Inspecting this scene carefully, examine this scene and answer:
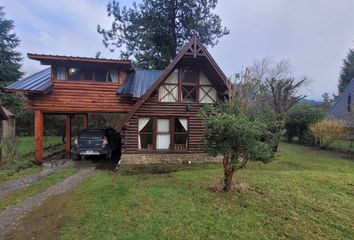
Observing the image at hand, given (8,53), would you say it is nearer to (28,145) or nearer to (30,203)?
(28,145)

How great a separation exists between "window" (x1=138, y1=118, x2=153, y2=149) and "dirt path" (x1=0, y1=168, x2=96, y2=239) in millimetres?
3313

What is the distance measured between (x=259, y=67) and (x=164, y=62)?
1468 cm

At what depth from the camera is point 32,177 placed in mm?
10406

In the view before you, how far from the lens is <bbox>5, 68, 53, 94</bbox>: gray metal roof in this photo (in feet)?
41.4

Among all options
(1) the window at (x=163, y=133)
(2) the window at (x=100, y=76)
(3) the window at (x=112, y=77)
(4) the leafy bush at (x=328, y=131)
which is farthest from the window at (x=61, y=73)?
(4) the leafy bush at (x=328, y=131)

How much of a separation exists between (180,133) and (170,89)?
2.37 m

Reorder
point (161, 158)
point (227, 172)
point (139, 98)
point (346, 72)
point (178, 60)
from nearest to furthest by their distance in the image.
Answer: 1. point (227, 172)
2. point (178, 60)
3. point (139, 98)
4. point (161, 158)
5. point (346, 72)

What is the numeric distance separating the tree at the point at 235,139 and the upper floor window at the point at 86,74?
7.51 metres

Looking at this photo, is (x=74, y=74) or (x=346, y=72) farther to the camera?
(x=346, y=72)

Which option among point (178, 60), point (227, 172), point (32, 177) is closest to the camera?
point (227, 172)

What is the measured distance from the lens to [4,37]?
91.1ft

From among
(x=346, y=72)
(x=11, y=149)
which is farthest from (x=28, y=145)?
(x=346, y=72)

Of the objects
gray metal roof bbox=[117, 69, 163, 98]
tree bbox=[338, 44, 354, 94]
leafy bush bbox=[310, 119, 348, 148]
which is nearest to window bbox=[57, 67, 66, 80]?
gray metal roof bbox=[117, 69, 163, 98]

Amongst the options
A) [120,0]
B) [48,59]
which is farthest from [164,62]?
[48,59]
